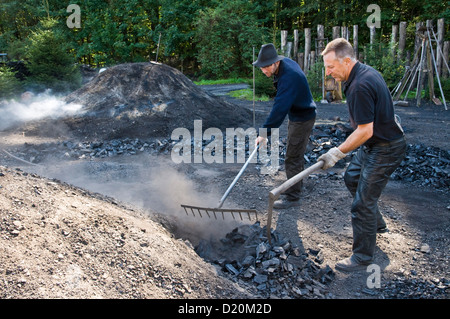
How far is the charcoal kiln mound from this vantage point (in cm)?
866

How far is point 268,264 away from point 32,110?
896 centimetres

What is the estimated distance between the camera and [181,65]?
1003 inches

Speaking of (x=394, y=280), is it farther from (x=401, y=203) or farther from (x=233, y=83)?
(x=233, y=83)

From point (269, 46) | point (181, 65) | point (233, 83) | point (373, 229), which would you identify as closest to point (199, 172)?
point (269, 46)

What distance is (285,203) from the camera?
4.61 meters

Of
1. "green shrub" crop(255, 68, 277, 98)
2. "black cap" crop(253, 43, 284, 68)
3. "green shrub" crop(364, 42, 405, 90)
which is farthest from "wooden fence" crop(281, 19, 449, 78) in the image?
"black cap" crop(253, 43, 284, 68)

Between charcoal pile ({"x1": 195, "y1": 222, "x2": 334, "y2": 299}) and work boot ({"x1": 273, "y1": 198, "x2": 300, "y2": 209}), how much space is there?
2.98 feet

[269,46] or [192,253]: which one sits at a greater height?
[269,46]

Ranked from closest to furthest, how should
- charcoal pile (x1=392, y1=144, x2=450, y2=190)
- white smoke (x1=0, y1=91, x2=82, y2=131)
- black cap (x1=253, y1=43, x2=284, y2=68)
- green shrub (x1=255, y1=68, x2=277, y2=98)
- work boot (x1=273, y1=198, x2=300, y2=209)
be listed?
1. black cap (x1=253, y1=43, x2=284, y2=68)
2. work boot (x1=273, y1=198, x2=300, y2=209)
3. charcoal pile (x1=392, y1=144, x2=450, y2=190)
4. white smoke (x1=0, y1=91, x2=82, y2=131)
5. green shrub (x1=255, y1=68, x2=277, y2=98)

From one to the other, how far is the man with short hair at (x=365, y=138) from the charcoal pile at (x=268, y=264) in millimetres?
336

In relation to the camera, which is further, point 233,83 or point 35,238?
point 233,83

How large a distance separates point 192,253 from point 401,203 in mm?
2946

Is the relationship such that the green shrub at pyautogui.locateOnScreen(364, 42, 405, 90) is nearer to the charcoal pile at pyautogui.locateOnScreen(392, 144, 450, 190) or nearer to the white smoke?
the charcoal pile at pyautogui.locateOnScreen(392, 144, 450, 190)

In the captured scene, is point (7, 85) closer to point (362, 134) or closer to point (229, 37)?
point (362, 134)
